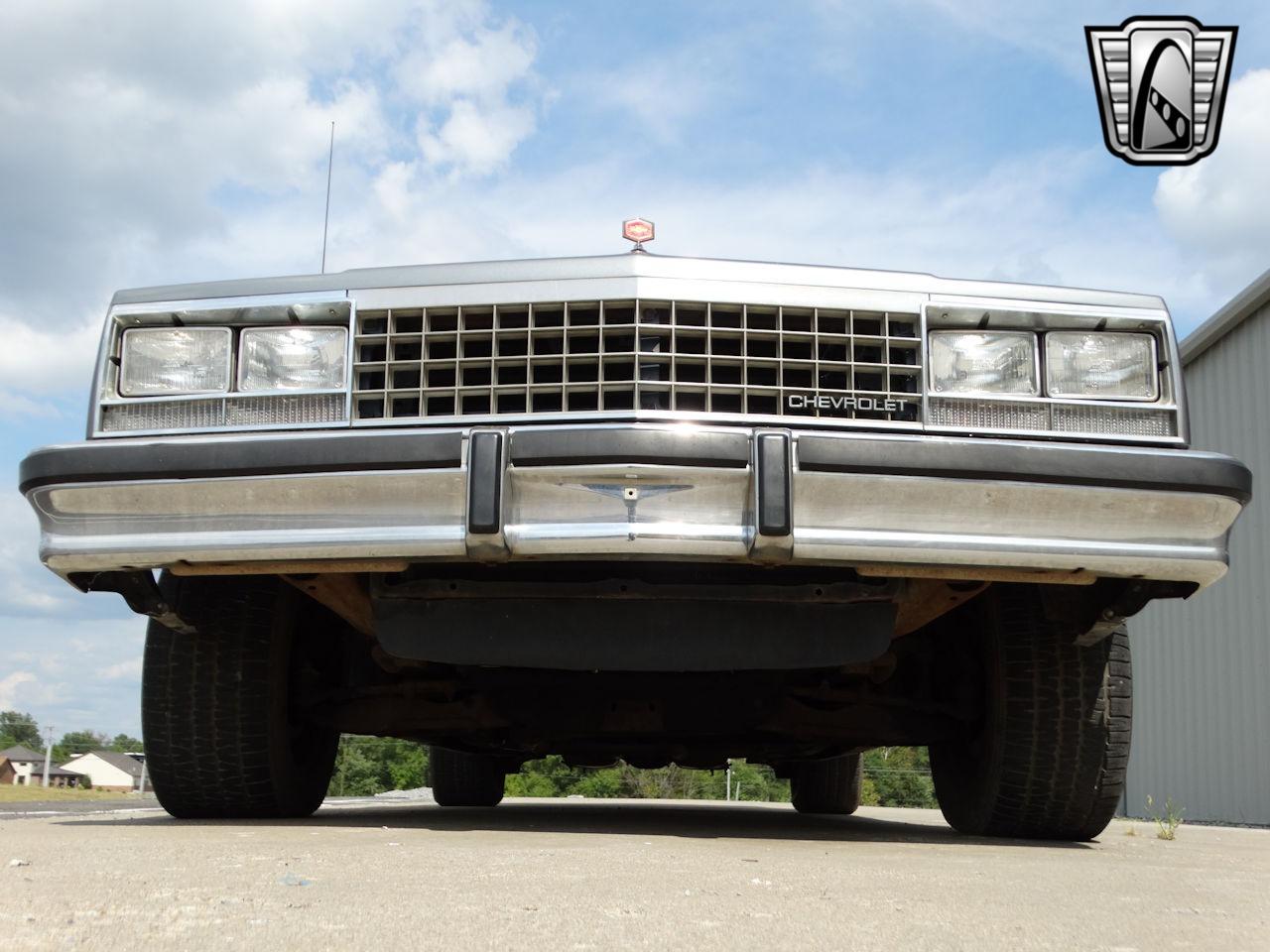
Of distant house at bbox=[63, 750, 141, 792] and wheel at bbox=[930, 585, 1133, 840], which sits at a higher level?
wheel at bbox=[930, 585, 1133, 840]

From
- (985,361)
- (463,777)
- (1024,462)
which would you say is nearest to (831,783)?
(463,777)

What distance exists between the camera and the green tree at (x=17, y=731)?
77125 millimetres

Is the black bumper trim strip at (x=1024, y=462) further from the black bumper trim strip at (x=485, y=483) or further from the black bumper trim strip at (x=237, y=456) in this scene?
the black bumper trim strip at (x=237, y=456)

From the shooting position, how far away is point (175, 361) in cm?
338

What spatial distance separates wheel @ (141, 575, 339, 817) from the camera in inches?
149

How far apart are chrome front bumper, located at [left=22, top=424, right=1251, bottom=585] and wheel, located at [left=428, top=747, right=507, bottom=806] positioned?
12.5 ft

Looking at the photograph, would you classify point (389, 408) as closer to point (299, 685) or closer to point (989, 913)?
point (299, 685)

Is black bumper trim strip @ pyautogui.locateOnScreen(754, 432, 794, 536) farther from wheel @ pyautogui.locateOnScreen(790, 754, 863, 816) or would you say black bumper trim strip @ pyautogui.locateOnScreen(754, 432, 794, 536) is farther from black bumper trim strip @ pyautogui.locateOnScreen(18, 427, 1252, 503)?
wheel @ pyautogui.locateOnScreen(790, 754, 863, 816)

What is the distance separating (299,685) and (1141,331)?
107 inches

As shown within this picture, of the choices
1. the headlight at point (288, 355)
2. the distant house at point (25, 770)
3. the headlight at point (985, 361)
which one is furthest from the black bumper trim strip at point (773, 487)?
the distant house at point (25, 770)

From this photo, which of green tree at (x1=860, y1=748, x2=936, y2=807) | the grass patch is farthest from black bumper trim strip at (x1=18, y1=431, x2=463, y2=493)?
green tree at (x1=860, y1=748, x2=936, y2=807)

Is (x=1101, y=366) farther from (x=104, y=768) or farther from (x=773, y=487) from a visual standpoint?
(x=104, y=768)

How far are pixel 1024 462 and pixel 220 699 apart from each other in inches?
93.5

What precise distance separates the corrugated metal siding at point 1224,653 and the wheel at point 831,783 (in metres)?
4.84
